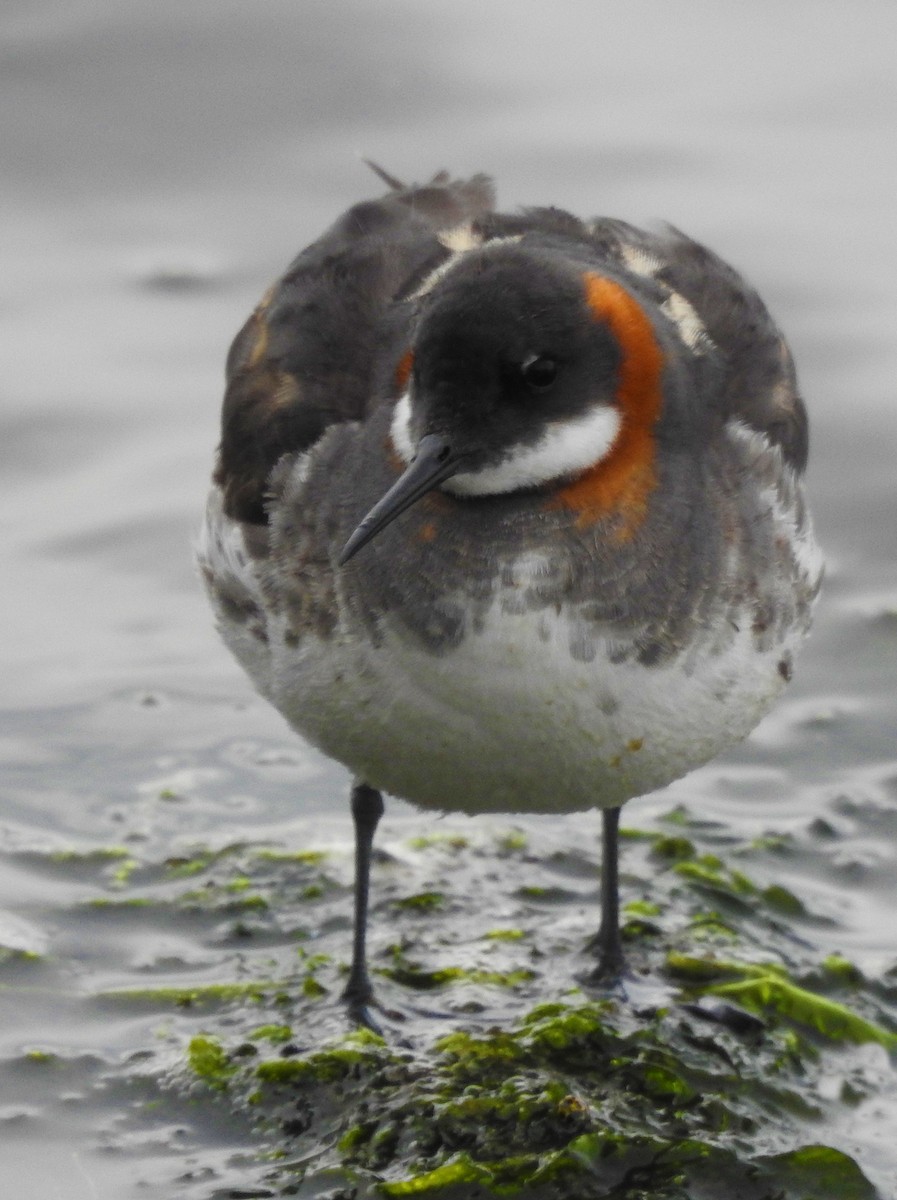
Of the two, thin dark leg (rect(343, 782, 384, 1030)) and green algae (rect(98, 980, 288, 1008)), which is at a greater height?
thin dark leg (rect(343, 782, 384, 1030))

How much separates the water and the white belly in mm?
1096

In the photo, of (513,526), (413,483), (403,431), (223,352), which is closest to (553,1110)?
(513,526)

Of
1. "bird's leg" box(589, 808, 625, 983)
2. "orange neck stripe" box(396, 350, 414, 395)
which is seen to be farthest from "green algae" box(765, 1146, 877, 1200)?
"orange neck stripe" box(396, 350, 414, 395)

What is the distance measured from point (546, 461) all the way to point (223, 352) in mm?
5045

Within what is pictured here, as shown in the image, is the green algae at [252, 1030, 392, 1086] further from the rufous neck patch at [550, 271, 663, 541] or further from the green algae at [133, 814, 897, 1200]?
the rufous neck patch at [550, 271, 663, 541]

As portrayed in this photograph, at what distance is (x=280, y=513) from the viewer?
6.03 metres

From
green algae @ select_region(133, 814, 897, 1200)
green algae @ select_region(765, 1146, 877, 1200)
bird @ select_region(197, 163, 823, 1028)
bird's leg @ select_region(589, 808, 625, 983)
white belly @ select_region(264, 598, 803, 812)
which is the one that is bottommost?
green algae @ select_region(765, 1146, 877, 1200)

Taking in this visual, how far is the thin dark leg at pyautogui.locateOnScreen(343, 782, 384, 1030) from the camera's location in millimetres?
6359

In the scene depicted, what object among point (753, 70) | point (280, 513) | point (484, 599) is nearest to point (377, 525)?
point (484, 599)

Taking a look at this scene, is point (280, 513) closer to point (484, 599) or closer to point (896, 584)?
point (484, 599)

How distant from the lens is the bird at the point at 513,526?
5410 mm

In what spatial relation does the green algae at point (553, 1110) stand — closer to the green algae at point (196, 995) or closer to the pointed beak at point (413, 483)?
the green algae at point (196, 995)

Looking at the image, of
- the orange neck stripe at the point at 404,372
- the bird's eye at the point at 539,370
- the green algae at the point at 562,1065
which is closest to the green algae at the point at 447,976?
the green algae at the point at 562,1065

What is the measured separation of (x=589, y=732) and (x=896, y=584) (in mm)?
3814
